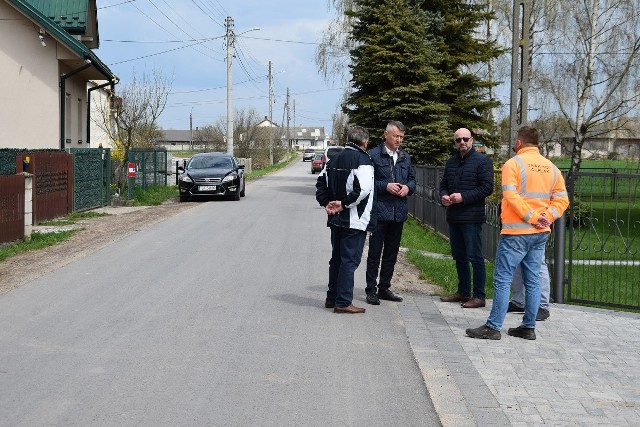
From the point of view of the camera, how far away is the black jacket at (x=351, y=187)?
26.7 ft

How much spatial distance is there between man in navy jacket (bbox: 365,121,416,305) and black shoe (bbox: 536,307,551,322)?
1671 millimetres

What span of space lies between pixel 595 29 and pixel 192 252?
91.5 feet

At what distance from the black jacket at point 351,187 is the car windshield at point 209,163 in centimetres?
1833

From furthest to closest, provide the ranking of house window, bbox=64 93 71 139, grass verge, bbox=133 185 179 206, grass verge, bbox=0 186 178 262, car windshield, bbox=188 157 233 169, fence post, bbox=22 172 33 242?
car windshield, bbox=188 157 233 169 → house window, bbox=64 93 71 139 → grass verge, bbox=133 185 179 206 → fence post, bbox=22 172 33 242 → grass verge, bbox=0 186 178 262

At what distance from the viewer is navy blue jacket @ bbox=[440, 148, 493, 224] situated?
859cm

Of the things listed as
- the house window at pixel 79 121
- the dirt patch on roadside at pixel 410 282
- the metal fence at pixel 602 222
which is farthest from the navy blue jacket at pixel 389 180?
the house window at pixel 79 121

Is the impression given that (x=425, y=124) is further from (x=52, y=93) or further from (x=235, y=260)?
(x=235, y=260)

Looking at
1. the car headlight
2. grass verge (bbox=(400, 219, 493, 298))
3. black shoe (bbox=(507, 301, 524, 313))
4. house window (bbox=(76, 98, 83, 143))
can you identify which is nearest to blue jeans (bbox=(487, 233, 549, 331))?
black shoe (bbox=(507, 301, 524, 313))

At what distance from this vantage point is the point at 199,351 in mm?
6750

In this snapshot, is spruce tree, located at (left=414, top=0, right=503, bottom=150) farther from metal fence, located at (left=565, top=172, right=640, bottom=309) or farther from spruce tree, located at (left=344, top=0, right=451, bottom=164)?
metal fence, located at (left=565, top=172, right=640, bottom=309)

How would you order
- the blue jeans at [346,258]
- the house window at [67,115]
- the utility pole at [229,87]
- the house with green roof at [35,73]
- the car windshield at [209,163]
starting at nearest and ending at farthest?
the blue jeans at [346,258], the house with green roof at [35,73], the house window at [67,115], the car windshield at [209,163], the utility pole at [229,87]

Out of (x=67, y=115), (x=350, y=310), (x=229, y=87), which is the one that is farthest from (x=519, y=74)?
(x=229, y=87)

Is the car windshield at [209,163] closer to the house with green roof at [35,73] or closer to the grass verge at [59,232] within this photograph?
the grass verge at [59,232]

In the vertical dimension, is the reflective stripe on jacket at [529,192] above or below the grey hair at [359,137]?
below
